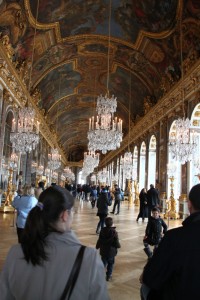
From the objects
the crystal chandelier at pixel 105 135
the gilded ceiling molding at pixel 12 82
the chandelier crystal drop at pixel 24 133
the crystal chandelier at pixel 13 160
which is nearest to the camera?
the crystal chandelier at pixel 105 135

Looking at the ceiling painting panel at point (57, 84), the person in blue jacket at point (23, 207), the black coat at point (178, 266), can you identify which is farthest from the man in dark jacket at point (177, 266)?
the ceiling painting panel at point (57, 84)

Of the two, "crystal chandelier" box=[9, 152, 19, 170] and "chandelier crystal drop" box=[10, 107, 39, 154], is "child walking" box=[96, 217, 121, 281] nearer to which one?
"chandelier crystal drop" box=[10, 107, 39, 154]

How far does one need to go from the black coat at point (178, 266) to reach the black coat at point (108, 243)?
8.65 feet

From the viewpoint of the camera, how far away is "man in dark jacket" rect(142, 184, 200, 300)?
4.93 feet

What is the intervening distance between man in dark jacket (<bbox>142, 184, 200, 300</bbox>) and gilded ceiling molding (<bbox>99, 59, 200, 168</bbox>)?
11010mm

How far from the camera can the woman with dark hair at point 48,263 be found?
1.23m

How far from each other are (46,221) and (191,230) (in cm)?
80

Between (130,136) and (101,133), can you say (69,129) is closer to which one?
(130,136)

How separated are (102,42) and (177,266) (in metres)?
16.2

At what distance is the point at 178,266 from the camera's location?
1.52 metres

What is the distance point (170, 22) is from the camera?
12.4m

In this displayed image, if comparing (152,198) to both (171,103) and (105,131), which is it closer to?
(105,131)

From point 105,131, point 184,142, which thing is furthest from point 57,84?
point 184,142

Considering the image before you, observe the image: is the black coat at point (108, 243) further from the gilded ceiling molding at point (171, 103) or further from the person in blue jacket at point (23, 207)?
the gilded ceiling molding at point (171, 103)
